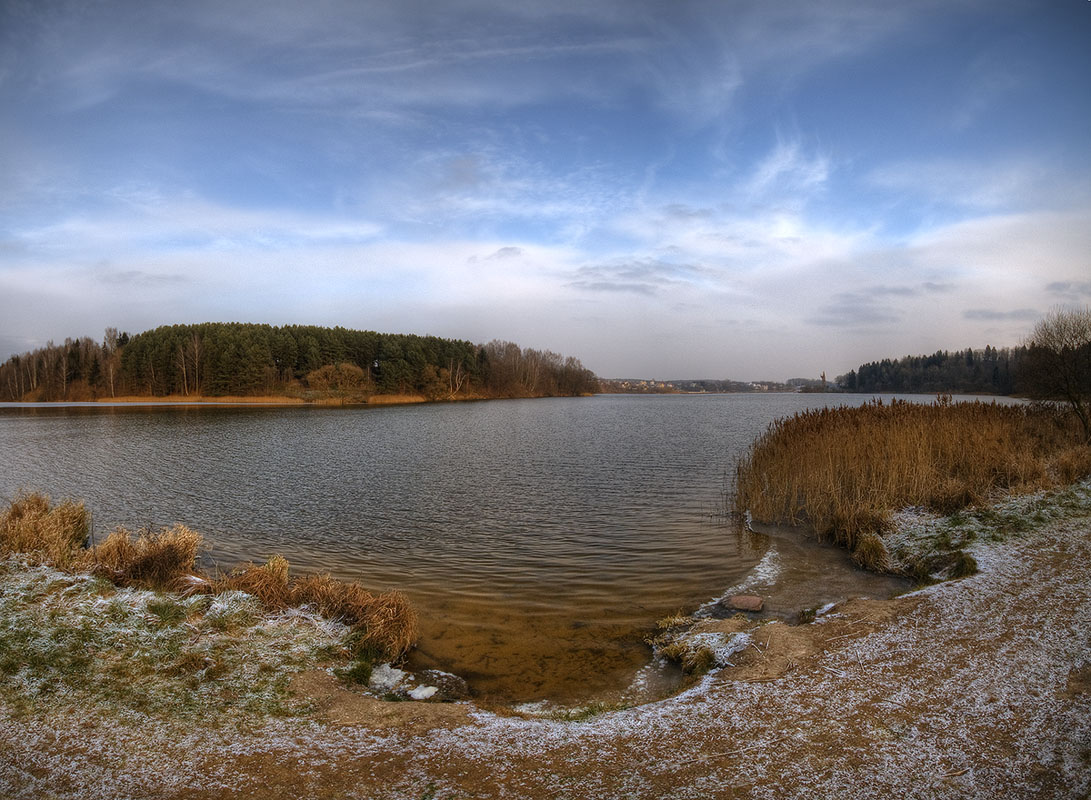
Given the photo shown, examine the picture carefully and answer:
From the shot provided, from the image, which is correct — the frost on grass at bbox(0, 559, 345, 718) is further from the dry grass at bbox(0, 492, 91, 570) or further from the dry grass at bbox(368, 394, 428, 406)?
the dry grass at bbox(368, 394, 428, 406)

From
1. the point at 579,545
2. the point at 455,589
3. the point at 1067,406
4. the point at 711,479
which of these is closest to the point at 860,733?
the point at 455,589

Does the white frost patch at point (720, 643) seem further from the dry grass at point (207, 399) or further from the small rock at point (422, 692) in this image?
the dry grass at point (207, 399)

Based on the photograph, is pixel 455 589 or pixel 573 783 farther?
pixel 455 589

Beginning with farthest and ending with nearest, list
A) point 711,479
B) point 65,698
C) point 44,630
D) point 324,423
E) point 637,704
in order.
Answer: point 324,423 → point 711,479 → point 44,630 → point 637,704 → point 65,698

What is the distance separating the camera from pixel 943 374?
12456 cm

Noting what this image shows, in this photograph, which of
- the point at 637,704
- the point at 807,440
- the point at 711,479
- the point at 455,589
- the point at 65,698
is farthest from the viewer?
the point at 711,479

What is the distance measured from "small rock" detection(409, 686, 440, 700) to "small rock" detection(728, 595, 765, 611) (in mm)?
4720

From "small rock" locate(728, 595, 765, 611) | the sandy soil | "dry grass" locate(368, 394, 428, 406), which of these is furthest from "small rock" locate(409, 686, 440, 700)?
"dry grass" locate(368, 394, 428, 406)

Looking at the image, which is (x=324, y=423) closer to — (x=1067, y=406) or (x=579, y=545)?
(x=579, y=545)

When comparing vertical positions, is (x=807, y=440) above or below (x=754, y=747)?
above

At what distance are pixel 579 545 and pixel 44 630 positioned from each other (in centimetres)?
905

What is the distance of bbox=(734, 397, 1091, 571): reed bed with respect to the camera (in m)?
12.3

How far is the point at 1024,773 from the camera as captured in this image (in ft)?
12.7

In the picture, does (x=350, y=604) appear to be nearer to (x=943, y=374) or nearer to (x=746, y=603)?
(x=746, y=603)
